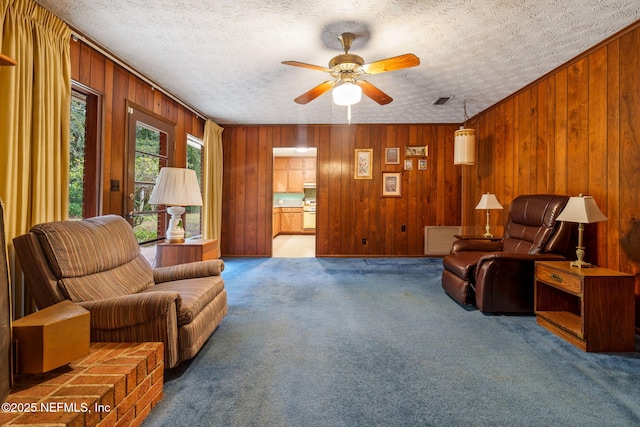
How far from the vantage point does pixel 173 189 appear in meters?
2.85

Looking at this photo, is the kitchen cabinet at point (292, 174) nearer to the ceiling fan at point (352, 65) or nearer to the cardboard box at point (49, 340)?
the ceiling fan at point (352, 65)

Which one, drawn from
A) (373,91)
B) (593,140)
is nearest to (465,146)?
(593,140)

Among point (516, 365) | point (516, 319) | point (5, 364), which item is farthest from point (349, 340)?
point (5, 364)

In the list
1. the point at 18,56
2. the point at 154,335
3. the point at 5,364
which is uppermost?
the point at 18,56

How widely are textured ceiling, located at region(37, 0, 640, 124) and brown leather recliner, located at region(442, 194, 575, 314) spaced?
4.79 ft

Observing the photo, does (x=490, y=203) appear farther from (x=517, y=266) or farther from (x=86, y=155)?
(x=86, y=155)

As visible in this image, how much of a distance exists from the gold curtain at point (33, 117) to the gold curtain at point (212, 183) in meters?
2.48

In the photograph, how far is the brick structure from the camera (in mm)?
1040

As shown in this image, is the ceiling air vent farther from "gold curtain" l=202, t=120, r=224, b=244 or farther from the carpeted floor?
"gold curtain" l=202, t=120, r=224, b=244

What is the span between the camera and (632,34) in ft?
7.93

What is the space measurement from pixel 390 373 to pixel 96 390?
1462 millimetres

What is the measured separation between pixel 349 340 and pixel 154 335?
51.2 inches

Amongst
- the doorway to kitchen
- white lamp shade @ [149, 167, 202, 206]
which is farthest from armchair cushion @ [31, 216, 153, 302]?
the doorway to kitchen

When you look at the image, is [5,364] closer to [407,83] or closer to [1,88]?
[1,88]
